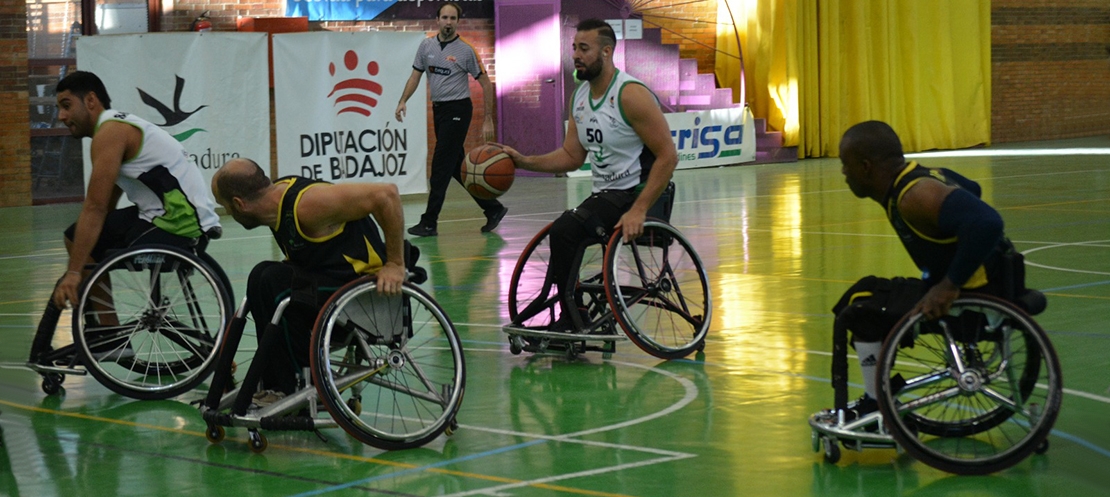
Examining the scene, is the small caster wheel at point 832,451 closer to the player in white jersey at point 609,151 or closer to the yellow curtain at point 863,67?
the player in white jersey at point 609,151

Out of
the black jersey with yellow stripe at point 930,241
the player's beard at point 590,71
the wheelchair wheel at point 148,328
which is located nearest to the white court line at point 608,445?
the black jersey with yellow stripe at point 930,241

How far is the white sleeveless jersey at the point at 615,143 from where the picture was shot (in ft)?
19.8

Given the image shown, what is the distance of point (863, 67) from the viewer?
71.4 ft

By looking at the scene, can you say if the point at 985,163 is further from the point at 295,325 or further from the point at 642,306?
the point at 295,325

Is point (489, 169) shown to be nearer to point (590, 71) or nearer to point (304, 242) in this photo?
point (590, 71)

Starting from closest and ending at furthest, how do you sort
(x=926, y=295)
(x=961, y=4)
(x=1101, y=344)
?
1. (x=926, y=295)
2. (x=1101, y=344)
3. (x=961, y=4)

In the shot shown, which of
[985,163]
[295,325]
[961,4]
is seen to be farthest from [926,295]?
[961,4]

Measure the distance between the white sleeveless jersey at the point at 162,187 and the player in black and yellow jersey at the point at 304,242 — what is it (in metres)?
1.02

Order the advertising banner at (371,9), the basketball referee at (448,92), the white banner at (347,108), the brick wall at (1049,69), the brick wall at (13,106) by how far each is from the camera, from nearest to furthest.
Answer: the basketball referee at (448,92)
the white banner at (347,108)
the brick wall at (13,106)
the advertising banner at (371,9)
the brick wall at (1049,69)

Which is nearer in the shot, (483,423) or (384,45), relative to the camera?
(483,423)

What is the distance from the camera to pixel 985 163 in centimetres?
1888

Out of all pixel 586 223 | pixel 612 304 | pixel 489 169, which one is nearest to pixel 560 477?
pixel 612 304

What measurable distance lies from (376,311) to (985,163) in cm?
1588

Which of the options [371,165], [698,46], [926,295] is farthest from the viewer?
[698,46]
